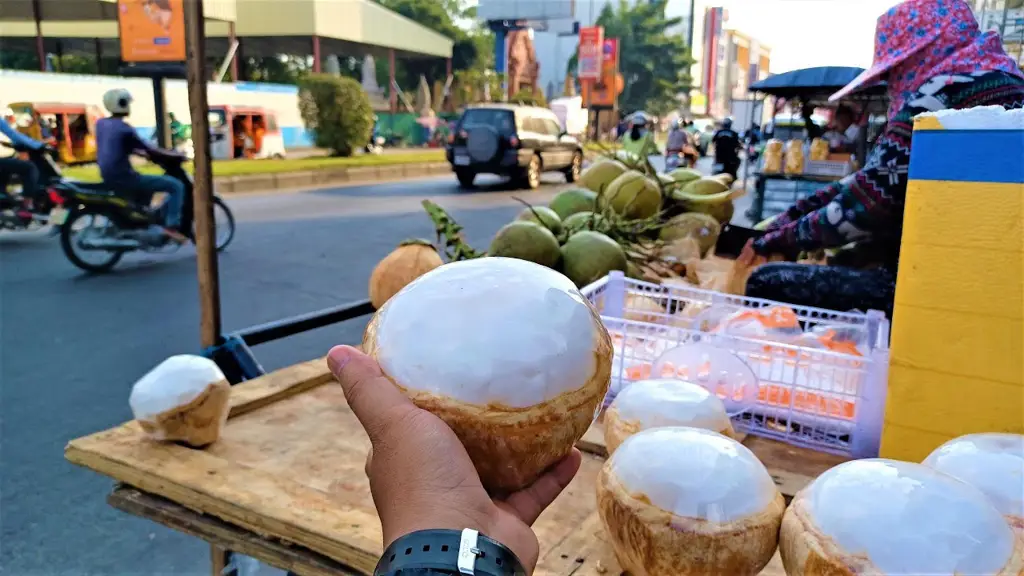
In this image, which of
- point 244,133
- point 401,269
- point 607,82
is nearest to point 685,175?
point 401,269

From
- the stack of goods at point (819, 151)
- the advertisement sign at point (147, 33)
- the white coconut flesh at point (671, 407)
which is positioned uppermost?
A: the advertisement sign at point (147, 33)

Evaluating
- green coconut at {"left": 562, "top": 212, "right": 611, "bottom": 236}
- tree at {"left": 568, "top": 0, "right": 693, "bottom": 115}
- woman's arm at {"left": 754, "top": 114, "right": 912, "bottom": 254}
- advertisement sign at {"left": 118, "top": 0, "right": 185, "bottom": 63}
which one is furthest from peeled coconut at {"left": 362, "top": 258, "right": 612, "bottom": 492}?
tree at {"left": 568, "top": 0, "right": 693, "bottom": 115}

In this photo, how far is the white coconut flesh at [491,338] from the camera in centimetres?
92

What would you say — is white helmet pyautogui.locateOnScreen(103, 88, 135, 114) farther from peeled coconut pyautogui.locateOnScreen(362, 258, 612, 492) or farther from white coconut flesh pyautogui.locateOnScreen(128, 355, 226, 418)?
peeled coconut pyautogui.locateOnScreen(362, 258, 612, 492)

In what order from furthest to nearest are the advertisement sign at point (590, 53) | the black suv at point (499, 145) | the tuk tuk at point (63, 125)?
the advertisement sign at point (590, 53) → the tuk tuk at point (63, 125) → the black suv at point (499, 145)

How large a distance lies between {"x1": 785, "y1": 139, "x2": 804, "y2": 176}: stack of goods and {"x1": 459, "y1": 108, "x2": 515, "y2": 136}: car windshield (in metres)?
6.40

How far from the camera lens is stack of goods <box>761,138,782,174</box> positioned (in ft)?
25.1

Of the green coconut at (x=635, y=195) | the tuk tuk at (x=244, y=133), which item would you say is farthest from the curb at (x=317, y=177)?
the green coconut at (x=635, y=195)

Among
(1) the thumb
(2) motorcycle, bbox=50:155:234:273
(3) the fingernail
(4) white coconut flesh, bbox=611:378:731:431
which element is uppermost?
(3) the fingernail

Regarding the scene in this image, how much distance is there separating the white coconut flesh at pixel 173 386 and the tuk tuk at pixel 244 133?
16057 mm

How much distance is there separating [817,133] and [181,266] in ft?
28.2

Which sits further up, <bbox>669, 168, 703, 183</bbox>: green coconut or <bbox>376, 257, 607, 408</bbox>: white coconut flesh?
<bbox>669, 168, 703, 183</bbox>: green coconut

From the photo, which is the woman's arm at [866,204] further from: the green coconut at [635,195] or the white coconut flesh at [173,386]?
the white coconut flesh at [173,386]

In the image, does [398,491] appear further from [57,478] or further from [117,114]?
[117,114]
